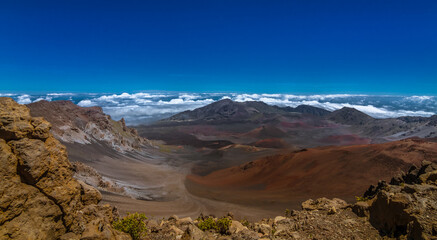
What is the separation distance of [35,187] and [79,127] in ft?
162

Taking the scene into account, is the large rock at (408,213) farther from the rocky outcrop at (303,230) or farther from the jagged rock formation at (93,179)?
the jagged rock formation at (93,179)

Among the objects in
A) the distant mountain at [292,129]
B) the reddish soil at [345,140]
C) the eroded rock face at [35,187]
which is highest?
the eroded rock face at [35,187]

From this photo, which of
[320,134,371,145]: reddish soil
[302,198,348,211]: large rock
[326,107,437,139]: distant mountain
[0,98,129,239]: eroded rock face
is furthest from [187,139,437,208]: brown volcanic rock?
[326,107,437,139]: distant mountain

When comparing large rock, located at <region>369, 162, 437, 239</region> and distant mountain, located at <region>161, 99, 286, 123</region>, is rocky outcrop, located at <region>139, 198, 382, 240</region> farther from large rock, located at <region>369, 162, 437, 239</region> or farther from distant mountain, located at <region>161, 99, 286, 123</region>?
distant mountain, located at <region>161, 99, 286, 123</region>

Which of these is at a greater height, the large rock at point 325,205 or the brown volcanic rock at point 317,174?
the large rock at point 325,205

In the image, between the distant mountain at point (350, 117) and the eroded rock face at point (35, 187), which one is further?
the distant mountain at point (350, 117)

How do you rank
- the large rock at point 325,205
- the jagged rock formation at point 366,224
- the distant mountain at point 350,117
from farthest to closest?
the distant mountain at point 350,117 < the large rock at point 325,205 < the jagged rock formation at point 366,224

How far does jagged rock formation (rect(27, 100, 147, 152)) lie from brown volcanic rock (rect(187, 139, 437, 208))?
71.3 feet

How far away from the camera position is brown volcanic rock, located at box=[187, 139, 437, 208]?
25.5 metres

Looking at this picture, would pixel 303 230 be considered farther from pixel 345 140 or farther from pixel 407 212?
pixel 345 140

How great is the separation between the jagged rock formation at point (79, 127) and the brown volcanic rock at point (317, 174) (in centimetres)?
2172

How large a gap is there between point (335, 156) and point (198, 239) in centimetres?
3120

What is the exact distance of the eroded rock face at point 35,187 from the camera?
5.19 meters

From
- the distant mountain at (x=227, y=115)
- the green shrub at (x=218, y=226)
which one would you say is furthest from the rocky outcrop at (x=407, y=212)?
the distant mountain at (x=227, y=115)
